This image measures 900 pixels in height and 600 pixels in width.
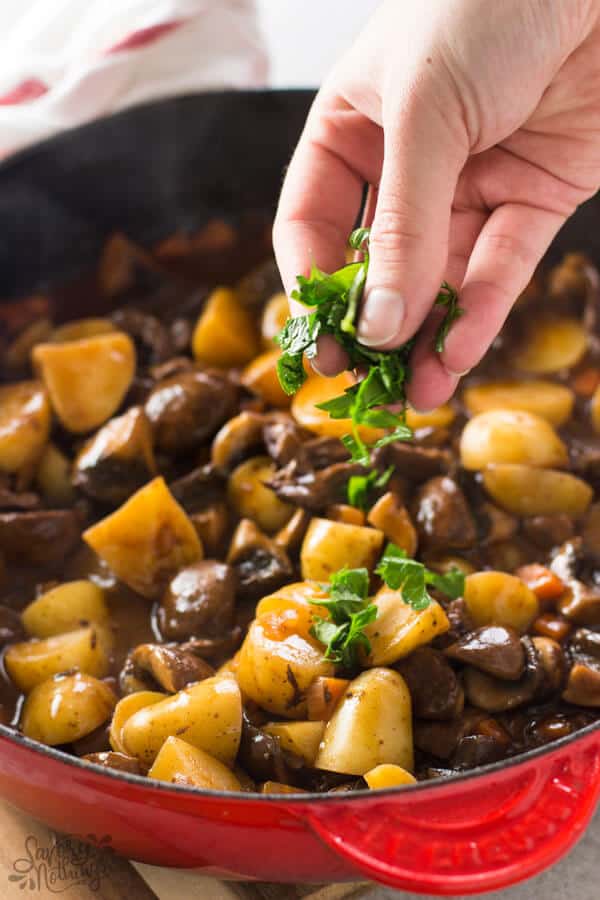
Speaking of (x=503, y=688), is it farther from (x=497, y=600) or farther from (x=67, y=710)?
(x=67, y=710)

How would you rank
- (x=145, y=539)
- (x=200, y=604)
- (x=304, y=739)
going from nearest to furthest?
(x=304, y=739), (x=200, y=604), (x=145, y=539)

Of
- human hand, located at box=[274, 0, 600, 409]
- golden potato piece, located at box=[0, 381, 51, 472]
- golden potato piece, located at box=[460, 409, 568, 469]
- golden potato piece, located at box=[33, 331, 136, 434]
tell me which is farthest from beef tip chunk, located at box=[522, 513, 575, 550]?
golden potato piece, located at box=[0, 381, 51, 472]

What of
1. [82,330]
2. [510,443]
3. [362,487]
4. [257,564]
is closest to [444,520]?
[362,487]

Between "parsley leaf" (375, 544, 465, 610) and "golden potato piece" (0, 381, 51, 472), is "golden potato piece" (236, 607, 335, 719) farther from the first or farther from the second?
"golden potato piece" (0, 381, 51, 472)

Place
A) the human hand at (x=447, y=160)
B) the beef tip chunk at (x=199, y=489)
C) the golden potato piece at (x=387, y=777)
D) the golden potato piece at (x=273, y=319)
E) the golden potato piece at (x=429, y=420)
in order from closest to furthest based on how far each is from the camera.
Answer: the human hand at (x=447, y=160), the golden potato piece at (x=387, y=777), the beef tip chunk at (x=199, y=489), the golden potato piece at (x=429, y=420), the golden potato piece at (x=273, y=319)

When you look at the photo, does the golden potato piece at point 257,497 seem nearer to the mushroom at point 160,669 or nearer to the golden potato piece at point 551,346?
the mushroom at point 160,669

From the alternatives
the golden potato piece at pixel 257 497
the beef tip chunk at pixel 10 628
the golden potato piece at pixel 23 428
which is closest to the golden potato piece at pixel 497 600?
the golden potato piece at pixel 257 497
